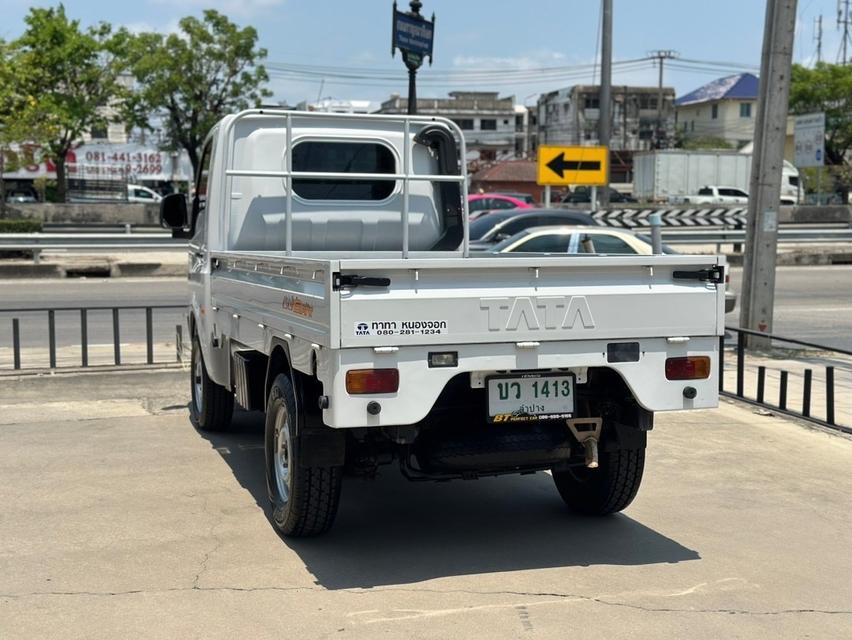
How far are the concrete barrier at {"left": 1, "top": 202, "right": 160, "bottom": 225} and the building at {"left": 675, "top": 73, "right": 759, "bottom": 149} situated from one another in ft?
180

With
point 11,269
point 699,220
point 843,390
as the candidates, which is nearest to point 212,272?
point 843,390

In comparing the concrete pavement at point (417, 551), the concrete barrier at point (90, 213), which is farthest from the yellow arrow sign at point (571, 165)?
the concrete barrier at point (90, 213)

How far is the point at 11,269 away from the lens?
2320 cm

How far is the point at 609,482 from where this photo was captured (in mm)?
6324

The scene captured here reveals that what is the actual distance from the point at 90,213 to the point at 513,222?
26978mm

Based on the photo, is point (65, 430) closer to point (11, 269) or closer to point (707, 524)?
point (707, 524)

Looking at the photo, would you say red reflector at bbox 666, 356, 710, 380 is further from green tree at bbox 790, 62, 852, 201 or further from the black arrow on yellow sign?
green tree at bbox 790, 62, 852, 201

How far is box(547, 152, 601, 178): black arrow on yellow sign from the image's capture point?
23516mm

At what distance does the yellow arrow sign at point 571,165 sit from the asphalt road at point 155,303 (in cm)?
378

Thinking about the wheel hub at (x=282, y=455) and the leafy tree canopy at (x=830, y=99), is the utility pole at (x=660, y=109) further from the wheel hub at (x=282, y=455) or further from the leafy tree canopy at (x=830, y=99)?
the wheel hub at (x=282, y=455)

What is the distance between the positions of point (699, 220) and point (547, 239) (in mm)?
13353

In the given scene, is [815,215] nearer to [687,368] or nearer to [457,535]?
[687,368]

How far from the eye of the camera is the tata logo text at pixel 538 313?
5391 mm

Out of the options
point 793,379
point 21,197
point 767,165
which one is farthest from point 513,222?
point 21,197
